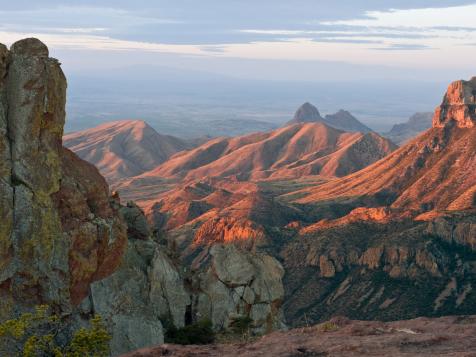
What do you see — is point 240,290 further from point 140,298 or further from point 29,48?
point 29,48

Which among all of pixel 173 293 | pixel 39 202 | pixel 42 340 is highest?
pixel 39 202

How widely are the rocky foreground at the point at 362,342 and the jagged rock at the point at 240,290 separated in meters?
20.9

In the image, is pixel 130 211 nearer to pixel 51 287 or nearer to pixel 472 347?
pixel 51 287

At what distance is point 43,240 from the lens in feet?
137

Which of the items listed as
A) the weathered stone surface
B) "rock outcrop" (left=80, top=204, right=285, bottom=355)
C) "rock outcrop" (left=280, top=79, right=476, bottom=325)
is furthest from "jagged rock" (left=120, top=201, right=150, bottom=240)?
"rock outcrop" (left=280, top=79, right=476, bottom=325)

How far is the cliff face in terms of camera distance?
134ft

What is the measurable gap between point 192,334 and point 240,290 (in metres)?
11.1

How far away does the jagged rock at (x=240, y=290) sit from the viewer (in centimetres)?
5969

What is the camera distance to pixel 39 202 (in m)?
42.1

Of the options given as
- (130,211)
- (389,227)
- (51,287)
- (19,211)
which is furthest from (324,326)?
(389,227)

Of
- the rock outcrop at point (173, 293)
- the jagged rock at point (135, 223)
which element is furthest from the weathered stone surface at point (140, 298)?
the jagged rock at point (135, 223)

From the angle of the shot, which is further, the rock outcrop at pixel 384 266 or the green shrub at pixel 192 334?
the rock outcrop at pixel 384 266

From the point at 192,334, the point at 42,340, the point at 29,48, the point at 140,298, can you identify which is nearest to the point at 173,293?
the point at 192,334

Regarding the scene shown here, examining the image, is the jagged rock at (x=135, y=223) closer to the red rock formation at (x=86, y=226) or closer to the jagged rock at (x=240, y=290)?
the jagged rock at (x=240, y=290)
